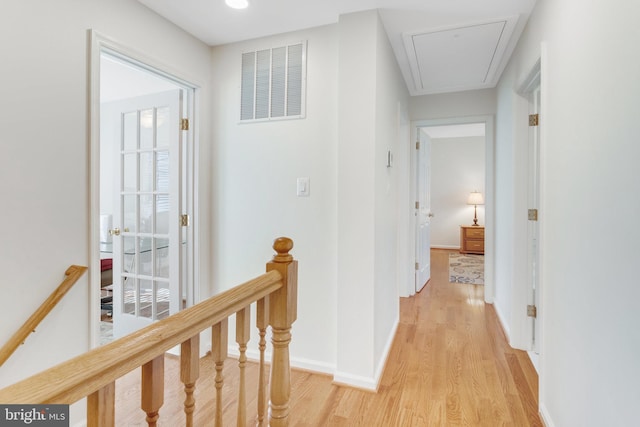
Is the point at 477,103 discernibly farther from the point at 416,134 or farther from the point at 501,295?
the point at 501,295

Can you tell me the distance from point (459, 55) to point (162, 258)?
2.98 metres

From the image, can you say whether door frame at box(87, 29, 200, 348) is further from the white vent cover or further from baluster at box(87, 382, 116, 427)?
baluster at box(87, 382, 116, 427)

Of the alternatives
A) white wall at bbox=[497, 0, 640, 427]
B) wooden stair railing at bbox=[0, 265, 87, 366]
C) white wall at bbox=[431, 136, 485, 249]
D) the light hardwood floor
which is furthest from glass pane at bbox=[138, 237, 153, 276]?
white wall at bbox=[431, 136, 485, 249]

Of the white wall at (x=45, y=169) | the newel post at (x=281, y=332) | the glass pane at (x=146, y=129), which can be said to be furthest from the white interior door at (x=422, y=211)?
the white wall at (x=45, y=169)

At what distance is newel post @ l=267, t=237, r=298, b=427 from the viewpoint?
126 centimetres

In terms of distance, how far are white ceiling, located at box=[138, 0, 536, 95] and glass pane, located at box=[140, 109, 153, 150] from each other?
2.49ft

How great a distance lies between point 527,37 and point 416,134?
1.89 m

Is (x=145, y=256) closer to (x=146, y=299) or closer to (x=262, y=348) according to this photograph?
(x=146, y=299)

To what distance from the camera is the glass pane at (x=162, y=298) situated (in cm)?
275

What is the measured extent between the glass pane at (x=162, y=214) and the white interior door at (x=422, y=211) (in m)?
2.83

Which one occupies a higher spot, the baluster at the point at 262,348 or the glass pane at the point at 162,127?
the glass pane at the point at 162,127

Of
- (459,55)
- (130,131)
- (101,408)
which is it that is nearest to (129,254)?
(130,131)

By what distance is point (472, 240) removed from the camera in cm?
721

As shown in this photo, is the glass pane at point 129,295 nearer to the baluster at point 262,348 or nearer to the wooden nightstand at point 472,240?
the baluster at point 262,348
